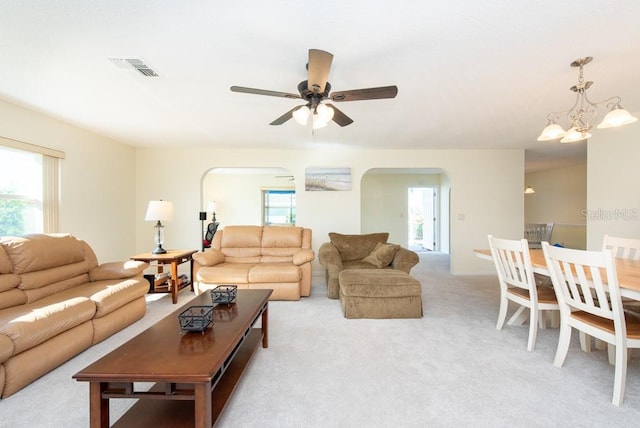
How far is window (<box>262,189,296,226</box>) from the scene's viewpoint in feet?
27.4

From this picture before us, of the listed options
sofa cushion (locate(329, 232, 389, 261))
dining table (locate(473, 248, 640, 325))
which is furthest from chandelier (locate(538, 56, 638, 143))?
sofa cushion (locate(329, 232, 389, 261))

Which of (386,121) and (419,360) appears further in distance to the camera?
(386,121)

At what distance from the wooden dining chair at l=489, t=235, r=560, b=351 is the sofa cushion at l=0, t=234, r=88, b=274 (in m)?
3.94

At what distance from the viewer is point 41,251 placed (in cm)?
235

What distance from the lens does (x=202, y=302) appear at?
2162 millimetres

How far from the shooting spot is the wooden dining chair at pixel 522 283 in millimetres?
2162

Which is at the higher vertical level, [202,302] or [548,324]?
[202,302]

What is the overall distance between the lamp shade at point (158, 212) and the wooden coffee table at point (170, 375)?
7.51 ft

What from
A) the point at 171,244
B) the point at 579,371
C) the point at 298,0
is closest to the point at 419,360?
the point at 579,371

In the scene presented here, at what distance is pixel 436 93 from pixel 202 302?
2844 mm

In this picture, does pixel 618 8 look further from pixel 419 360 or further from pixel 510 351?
pixel 419 360

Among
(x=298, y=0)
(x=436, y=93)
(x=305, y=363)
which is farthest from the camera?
(x=436, y=93)

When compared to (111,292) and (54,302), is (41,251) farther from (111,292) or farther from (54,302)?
(111,292)

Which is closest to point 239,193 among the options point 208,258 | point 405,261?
point 208,258
